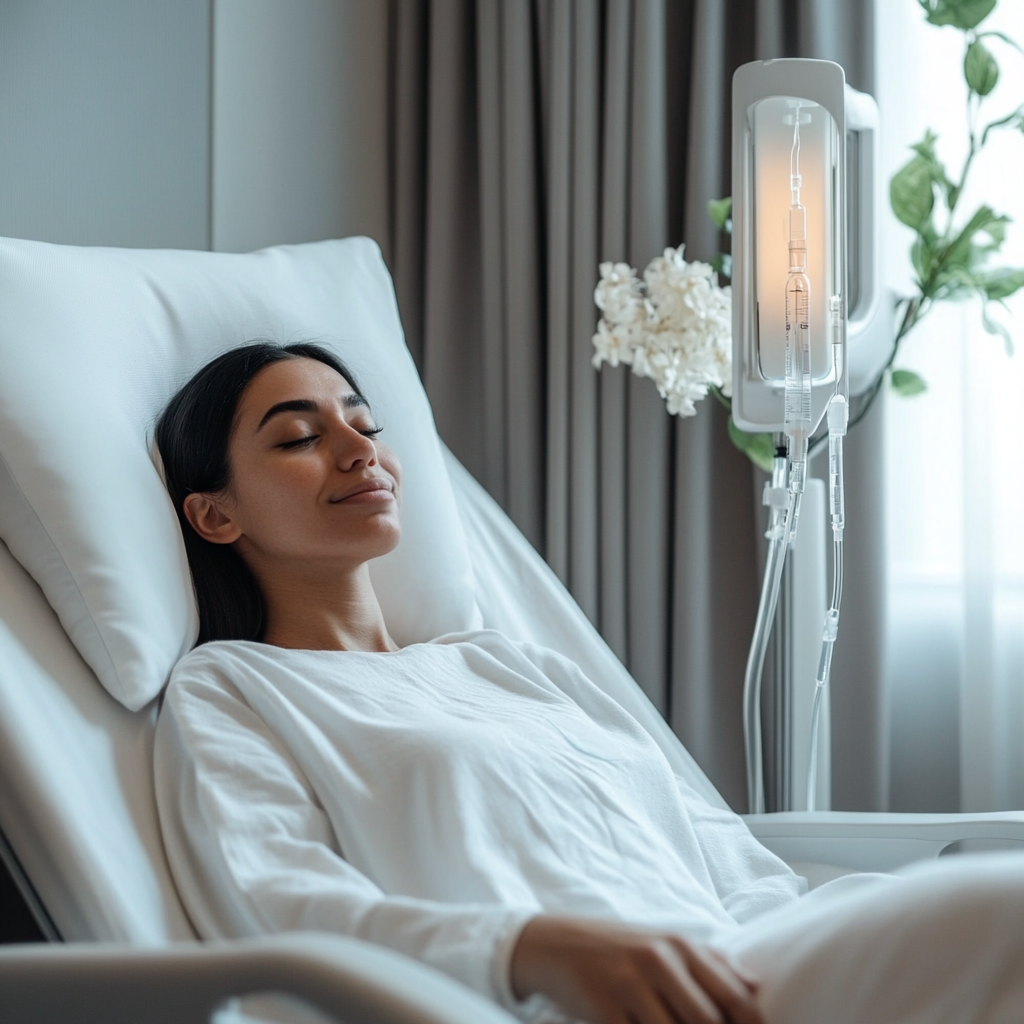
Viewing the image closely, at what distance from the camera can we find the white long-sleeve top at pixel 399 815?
3.03 feet

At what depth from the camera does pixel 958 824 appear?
1288 millimetres

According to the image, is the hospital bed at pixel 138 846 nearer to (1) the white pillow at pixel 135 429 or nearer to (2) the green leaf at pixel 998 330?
(1) the white pillow at pixel 135 429

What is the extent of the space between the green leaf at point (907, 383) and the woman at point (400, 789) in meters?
0.88

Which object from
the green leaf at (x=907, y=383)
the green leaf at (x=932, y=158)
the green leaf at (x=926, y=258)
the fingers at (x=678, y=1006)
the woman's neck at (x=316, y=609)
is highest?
the green leaf at (x=932, y=158)

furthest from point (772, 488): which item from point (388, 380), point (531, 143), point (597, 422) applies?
point (531, 143)

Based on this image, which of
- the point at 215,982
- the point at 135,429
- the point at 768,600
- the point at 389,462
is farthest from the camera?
the point at 768,600

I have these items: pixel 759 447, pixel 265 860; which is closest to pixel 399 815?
pixel 265 860

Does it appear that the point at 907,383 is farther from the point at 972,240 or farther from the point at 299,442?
the point at 299,442

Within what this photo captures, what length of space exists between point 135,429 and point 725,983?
2.76ft

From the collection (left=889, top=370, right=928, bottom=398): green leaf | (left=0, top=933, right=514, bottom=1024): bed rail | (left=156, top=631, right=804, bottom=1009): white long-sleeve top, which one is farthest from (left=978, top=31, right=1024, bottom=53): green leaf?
(left=0, top=933, right=514, bottom=1024): bed rail

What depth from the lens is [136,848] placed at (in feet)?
3.23

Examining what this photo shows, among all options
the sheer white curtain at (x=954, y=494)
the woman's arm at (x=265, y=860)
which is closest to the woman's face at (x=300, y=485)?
the woman's arm at (x=265, y=860)

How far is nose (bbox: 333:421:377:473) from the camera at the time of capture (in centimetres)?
130

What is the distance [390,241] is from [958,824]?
1550 mm
